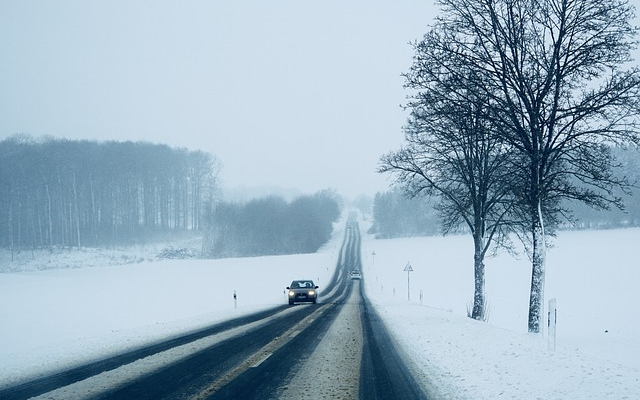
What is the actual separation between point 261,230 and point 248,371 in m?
94.0

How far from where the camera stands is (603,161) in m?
13.2

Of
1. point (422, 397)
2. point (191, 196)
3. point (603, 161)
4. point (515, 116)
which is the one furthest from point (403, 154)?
point (191, 196)

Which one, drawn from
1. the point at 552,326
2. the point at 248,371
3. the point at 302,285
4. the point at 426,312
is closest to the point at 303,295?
the point at 302,285

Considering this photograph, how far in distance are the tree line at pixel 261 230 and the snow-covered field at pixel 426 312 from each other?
2261cm

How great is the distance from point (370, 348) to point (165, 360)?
16.0ft

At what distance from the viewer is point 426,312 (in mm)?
21203

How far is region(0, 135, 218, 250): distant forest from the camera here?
73050 mm

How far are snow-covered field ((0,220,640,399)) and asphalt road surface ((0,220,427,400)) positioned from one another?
2.64 ft

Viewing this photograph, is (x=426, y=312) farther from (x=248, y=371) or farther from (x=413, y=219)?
(x=413, y=219)

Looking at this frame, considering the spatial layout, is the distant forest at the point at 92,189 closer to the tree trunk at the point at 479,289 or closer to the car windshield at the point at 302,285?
the car windshield at the point at 302,285

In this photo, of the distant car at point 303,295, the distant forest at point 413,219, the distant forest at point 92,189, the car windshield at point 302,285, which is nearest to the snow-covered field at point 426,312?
the distant car at point 303,295

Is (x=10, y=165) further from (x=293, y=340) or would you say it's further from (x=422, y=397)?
(x=422, y=397)

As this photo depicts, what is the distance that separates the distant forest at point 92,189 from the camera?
73050mm

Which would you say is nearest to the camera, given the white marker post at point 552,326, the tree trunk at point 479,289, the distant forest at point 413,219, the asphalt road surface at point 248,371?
the asphalt road surface at point 248,371
